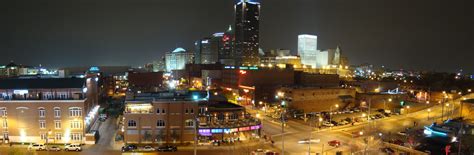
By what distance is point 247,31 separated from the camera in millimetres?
179625

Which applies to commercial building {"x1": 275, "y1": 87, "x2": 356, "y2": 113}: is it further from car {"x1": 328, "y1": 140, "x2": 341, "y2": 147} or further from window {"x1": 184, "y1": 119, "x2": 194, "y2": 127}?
window {"x1": 184, "y1": 119, "x2": 194, "y2": 127}

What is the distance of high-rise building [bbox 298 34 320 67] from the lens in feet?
579

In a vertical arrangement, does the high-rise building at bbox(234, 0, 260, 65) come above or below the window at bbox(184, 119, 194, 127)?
above

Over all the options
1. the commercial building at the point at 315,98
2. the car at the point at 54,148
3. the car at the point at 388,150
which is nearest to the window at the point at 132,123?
the car at the point at 54,148

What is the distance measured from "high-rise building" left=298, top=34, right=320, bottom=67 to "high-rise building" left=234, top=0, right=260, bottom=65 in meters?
24.5

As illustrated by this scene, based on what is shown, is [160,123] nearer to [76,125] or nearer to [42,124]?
[76,125]

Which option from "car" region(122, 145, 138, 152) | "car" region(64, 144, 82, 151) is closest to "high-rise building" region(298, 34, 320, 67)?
"car" region(122, 145, 138, 152)

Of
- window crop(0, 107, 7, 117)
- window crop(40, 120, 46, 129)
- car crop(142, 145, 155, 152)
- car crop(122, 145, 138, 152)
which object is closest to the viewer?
car crop(122, 145, 138, 152)

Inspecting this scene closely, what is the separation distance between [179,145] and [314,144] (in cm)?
1569

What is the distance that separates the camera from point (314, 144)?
A: 128 ft

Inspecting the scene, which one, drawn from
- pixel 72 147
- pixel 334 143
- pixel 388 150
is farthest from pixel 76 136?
pixel 388 150

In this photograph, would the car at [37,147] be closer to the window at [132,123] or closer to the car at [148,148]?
the window at [132,123]

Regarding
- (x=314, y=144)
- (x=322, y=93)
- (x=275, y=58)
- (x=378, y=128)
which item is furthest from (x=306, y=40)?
(x=314, y=144)

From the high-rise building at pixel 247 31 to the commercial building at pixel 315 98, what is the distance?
357 feet
